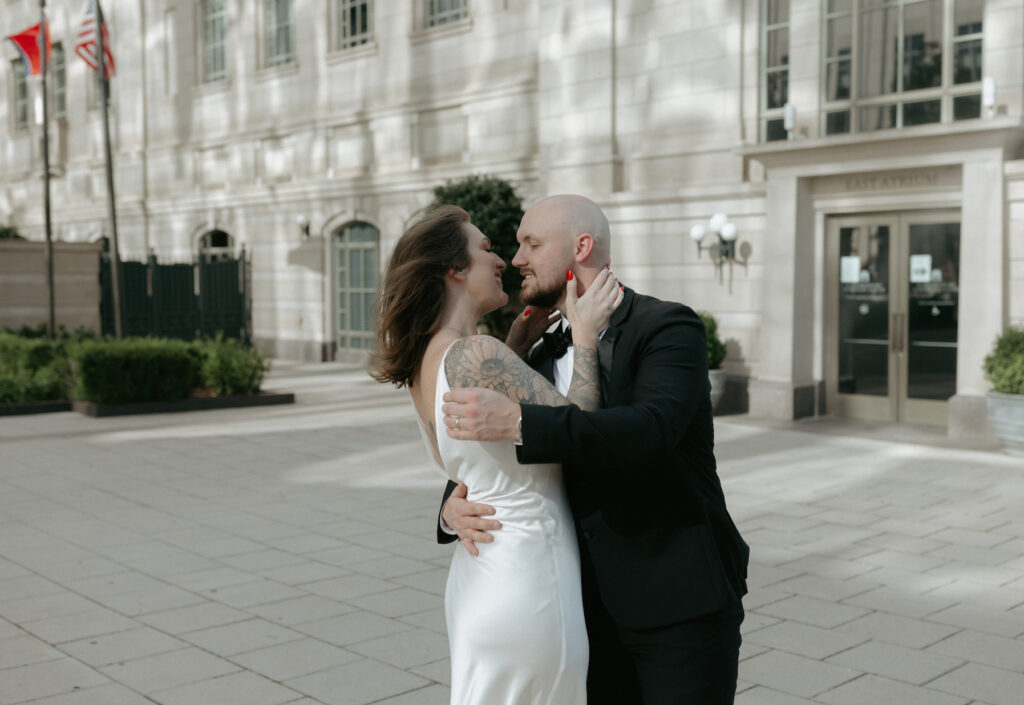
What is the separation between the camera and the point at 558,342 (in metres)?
2.74

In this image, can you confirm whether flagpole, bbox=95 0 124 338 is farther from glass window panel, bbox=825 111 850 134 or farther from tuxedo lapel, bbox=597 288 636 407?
tuxedo lapel, bbox=597 288 636 407

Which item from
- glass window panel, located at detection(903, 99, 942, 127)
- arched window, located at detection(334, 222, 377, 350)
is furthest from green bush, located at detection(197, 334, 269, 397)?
glass window panel, located at detection(903, 99, 942, 127)

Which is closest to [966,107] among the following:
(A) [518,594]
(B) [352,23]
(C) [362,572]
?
(C) [362,572]

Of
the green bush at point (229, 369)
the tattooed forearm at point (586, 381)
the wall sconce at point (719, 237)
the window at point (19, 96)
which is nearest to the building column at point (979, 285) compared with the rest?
the wall sconce at point (719, 237)

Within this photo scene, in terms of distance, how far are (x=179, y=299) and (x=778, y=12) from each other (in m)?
13.4

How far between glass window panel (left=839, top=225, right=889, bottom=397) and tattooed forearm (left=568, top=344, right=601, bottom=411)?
37.8 feet

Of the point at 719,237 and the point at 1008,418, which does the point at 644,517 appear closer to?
the point at 1008,418

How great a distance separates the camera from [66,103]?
3119 centimetres

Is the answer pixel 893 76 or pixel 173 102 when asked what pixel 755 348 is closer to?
pixel 893 76

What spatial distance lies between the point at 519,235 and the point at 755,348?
39.9 feet

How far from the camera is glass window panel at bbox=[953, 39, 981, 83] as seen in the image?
12.0 m

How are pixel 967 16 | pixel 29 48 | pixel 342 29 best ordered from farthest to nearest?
pixel 342 29
pixel 29 48
pixel 967 16

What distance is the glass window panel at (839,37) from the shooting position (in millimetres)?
13203

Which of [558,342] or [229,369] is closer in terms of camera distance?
[558,342]
